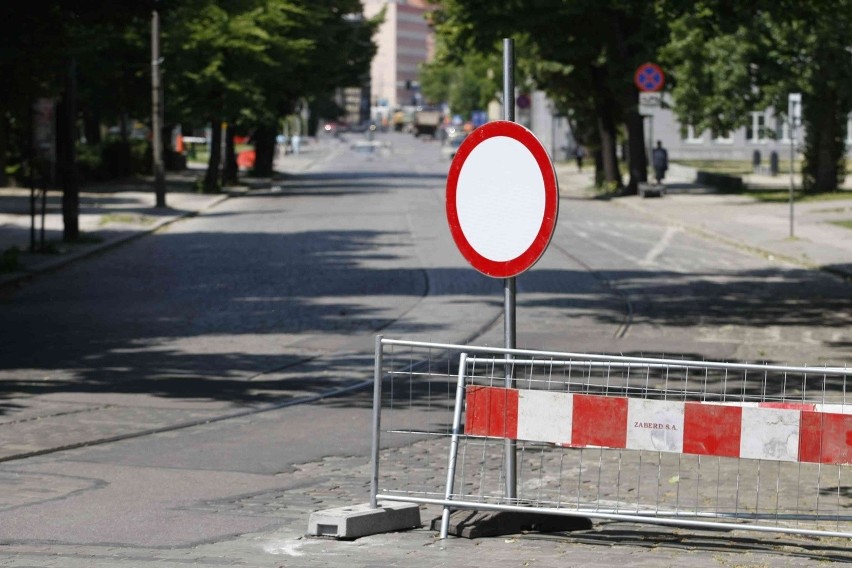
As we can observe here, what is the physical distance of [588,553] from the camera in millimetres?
7066

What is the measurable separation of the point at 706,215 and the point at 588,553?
110 feet

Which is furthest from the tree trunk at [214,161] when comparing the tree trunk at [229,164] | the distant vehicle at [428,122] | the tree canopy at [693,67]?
the distant vehicle at [428,122]

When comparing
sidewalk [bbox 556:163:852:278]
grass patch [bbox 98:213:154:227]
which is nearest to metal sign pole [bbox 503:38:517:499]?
sidewalk [bbox 556:163:852:278]

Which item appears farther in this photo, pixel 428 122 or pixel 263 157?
pixel 428 122

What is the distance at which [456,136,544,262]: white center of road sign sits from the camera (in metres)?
7.31

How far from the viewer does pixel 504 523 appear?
752 centimetres

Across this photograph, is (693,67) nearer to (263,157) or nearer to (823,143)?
(823,143)

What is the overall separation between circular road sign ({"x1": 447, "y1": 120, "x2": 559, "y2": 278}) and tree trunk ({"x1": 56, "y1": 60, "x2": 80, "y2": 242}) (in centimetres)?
2211

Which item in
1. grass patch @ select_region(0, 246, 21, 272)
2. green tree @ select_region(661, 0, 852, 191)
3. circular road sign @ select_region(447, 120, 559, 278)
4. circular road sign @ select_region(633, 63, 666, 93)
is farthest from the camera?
green tree @ select_region(661, 0, 852, 191)

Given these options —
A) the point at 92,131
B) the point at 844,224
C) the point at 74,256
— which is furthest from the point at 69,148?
the point at 92,131

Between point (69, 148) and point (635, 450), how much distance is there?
2191 cm

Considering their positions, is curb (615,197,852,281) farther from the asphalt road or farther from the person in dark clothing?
the person in dark clothing

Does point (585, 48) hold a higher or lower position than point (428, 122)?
higher

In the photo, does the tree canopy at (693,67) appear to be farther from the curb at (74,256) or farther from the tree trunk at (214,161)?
the curb at (74,256)
